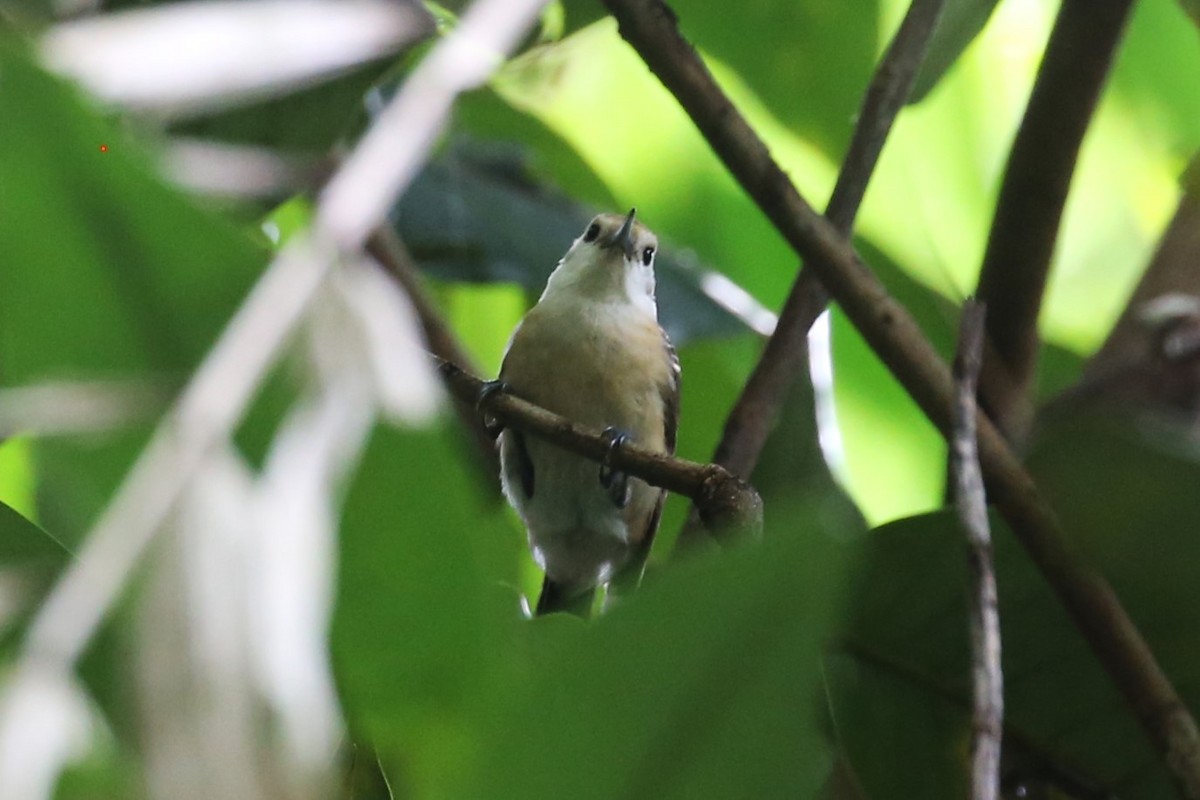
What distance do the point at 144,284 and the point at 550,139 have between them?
71.4 inches

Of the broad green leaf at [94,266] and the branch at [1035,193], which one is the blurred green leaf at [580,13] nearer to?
the branch at [1035,193]

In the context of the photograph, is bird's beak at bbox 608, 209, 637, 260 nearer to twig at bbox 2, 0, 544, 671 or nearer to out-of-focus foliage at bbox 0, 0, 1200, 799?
out-of-focus foliage at bbox 0, 0, 1200, 799

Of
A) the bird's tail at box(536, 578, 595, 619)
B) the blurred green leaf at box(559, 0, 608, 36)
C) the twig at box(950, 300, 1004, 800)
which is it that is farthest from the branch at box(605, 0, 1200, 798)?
the bird's tail at box(536, 578, 595, 619)

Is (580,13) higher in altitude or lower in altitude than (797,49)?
lower

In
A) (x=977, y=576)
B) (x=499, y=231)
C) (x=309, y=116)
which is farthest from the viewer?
(x=499, y=231)

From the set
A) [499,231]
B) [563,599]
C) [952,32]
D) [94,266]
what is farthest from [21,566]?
[563,599]

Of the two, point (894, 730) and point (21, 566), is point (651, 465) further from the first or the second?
point (21, 566)

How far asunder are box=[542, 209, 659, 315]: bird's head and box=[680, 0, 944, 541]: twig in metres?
0.82

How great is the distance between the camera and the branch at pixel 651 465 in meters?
1.18

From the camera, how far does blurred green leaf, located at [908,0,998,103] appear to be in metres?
1.72

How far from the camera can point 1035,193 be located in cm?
165

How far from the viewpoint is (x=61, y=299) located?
597 millimetres

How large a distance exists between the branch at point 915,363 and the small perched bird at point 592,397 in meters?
0.90

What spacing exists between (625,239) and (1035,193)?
3.14ft
